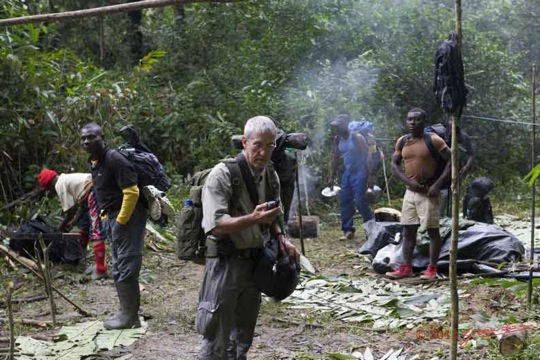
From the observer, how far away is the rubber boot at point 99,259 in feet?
28.8

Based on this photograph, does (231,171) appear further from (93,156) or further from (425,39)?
(425,39)

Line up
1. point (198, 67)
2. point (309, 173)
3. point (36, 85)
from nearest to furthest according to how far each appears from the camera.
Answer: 1. point (36, 85)
2. point (309, 173)
3. point (198, 67)

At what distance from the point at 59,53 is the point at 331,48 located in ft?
20.5

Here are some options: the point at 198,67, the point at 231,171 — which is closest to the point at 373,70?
the point at 198,67

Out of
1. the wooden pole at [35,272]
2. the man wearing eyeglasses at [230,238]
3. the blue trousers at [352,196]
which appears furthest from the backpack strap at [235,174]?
the blue trousers at [352,196]

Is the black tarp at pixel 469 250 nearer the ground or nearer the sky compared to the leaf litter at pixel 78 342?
nearer the sky

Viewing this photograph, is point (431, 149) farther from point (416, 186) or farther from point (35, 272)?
point (35, 272)

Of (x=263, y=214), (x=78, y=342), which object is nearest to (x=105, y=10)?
(x=263, y=214)

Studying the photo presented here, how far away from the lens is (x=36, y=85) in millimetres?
10836

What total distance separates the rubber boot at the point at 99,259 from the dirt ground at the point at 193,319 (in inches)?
4.3

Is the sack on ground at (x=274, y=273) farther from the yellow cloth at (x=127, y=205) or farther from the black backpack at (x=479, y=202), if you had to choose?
the black backpack at (x=479, y=202)

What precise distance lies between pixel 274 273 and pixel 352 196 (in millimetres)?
6873

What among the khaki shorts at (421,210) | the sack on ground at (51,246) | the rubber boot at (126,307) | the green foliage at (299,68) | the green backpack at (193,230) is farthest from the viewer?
the green foliage at (299,68)

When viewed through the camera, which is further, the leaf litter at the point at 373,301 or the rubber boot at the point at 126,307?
the leaf litter at the point at 373,301
